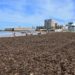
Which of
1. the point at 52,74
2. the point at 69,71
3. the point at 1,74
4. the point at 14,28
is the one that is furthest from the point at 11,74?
the point at 14,28

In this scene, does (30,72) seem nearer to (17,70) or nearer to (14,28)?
(17,70)

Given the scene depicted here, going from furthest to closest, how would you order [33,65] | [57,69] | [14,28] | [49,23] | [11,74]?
[49,23], [14,28], [33,65], [57,69], [11,74]

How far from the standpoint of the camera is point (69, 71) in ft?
20.8

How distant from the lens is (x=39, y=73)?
20.1 ft

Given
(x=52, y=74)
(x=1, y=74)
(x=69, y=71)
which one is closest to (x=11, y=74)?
(x=1, y=74)

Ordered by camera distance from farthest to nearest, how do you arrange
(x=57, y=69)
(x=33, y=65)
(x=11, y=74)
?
(x=33, y=65), (x=57, y=69), (x=11, y=74)

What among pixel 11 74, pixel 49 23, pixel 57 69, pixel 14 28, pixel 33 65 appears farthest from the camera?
pixel 49 23

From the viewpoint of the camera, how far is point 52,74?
241 inches

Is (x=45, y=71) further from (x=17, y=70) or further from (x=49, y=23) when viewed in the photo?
(x=49, y=23)

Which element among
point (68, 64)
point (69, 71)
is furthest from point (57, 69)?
point (68, 64)

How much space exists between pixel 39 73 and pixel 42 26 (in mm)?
101372

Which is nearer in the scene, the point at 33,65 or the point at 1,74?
the point at 1,74

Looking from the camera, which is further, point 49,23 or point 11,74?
point 49,23

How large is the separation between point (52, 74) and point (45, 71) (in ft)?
0.98
